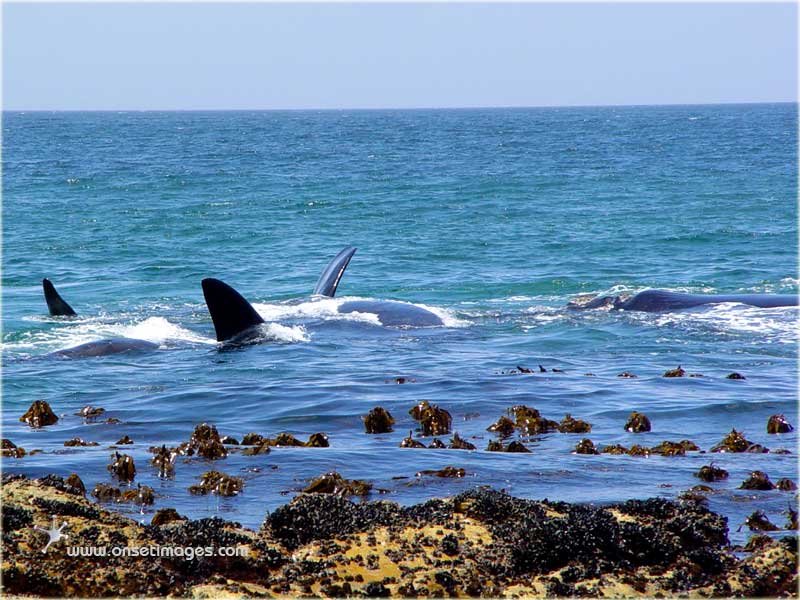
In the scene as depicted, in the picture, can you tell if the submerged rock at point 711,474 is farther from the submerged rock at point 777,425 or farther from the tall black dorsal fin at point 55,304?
the tall black dorsal fin at point 55,304

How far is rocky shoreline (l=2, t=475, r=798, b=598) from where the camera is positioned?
19.4 feet

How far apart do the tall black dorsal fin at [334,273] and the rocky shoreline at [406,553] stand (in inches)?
498

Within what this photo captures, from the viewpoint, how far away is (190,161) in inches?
2596

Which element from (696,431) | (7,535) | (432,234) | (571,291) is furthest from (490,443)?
(432,234)

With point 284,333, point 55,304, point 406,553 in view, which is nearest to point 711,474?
point 406,553

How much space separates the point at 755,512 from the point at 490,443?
298 cm

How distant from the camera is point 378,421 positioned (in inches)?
423

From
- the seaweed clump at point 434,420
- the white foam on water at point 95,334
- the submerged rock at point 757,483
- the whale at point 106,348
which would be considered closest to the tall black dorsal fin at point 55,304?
the white foam on water at point 95,334

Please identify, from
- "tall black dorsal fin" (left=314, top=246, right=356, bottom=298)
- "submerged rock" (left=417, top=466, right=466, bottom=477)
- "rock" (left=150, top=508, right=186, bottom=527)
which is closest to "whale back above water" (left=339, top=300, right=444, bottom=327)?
"tall black dorsal fin" (left=314, top=246, right=356, bottom=298)

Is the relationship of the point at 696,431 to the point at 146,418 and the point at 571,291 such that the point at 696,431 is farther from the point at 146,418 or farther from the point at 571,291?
the point at 571,291

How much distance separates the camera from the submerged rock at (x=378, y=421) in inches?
420

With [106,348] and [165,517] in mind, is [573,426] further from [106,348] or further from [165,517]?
[106,348]

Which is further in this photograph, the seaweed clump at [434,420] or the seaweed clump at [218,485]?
the seaweed clump at [434,420]

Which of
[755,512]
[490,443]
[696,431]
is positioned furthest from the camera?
[696,431]
